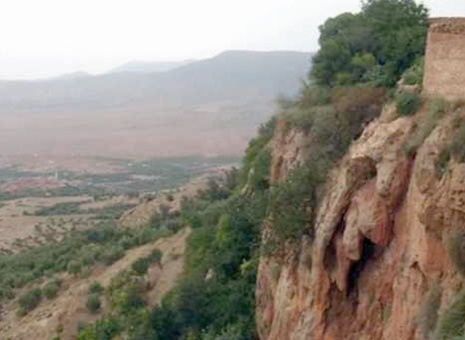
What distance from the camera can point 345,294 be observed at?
1648cm

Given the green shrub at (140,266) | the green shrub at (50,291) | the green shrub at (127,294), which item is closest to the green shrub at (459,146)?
the green shrub at (127,294)

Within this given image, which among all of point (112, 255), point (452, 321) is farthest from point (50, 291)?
point (452, 321)

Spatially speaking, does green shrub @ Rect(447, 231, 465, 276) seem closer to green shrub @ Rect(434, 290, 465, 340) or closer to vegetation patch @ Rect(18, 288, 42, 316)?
green shrub @ Rect(434, 290, 465, 340)

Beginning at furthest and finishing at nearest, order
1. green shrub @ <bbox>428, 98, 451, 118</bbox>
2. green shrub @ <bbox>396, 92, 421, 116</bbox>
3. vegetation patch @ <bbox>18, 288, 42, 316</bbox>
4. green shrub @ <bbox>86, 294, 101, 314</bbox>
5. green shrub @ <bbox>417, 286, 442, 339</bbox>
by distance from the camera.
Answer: vegetation patch @ <bbox>18, 288, 42, 316</bbox> → green shrub @ <bbox>86, 294, 101, 314</bbox> → green shrub @ <bbox>396, 92, 421, 116</bbox> → green shrub @ <bbox>428, 98, 451, 118</bbox> → green shrub @ <bbox>417, 286, 442, 339</bbox>

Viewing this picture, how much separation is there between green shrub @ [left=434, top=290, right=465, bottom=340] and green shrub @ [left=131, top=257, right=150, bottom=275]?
66.0ft

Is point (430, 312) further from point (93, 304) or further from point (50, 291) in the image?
point (50, 291)

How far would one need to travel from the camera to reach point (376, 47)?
918 inches

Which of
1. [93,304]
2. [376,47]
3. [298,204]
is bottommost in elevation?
[93,304]

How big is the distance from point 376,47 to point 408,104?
7.87 metres

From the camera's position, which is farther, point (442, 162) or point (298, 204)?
point (298, 204)

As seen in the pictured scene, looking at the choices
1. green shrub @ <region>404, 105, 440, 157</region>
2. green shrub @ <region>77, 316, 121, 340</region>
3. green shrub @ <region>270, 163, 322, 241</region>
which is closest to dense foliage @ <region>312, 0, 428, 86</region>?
green shrub @ <region>270, 163, 322, 241</region>

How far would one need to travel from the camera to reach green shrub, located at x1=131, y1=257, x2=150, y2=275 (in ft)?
102

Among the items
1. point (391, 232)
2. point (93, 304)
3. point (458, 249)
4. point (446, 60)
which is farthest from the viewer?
point (93, 304)

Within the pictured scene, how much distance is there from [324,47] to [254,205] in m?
Result: 5.33
